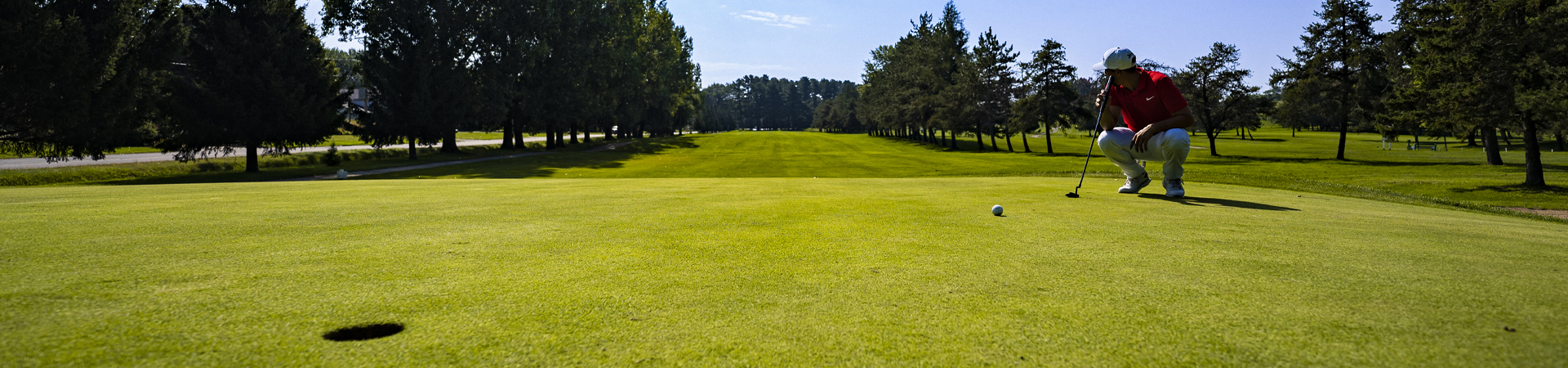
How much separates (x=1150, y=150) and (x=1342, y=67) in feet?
142

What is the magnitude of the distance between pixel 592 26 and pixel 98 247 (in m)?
51.7

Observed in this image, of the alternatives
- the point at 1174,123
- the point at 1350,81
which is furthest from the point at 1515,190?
the point at 1350,81

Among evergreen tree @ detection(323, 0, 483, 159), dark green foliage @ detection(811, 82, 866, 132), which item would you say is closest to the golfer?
evergreen tree @ detection(323, 0, 483, 159)

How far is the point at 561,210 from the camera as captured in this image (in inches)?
263

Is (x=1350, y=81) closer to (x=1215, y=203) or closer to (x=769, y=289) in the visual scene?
(x=1215, y=203)

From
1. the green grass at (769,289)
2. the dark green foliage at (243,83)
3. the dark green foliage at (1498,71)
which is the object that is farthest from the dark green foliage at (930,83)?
the green grass at (769,289)

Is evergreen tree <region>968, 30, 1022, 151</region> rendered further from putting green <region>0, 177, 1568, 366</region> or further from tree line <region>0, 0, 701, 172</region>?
putting green <region>0, 177, 1568, 366</region>

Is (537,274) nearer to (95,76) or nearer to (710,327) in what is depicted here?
(710,327)

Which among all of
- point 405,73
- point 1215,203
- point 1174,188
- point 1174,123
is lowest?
point 1215,203

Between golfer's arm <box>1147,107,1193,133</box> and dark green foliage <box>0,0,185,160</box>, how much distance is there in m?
26.8

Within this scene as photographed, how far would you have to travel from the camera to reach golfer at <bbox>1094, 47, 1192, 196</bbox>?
884 centimetres

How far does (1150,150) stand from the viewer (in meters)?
9.07

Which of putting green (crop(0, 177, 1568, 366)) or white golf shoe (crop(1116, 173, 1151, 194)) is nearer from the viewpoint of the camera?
putting green (crop(0, 177, 1568, 366))

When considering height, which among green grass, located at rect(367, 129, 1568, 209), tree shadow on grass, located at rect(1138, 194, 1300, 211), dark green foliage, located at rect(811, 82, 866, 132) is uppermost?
dark green foliage, located at rect(811, 82, 866, 132)
